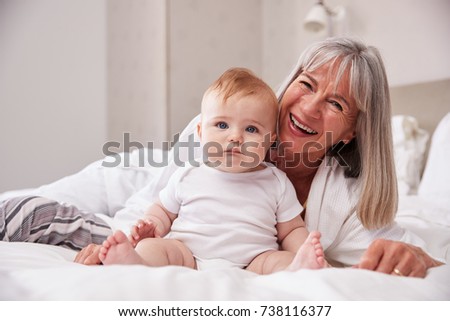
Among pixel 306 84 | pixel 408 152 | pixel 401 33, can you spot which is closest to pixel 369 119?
pixel 306 84

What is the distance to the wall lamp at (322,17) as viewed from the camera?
250cm

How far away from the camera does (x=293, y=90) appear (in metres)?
1.10

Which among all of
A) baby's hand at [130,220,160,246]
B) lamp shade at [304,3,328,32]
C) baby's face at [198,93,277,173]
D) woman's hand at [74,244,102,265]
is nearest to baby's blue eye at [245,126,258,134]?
baby's face at [198,93,277,173]

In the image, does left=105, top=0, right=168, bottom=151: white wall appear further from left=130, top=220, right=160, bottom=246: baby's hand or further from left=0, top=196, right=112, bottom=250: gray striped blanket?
left=130, top=220, right=160, bottom=246: baby's hand

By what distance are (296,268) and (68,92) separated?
8.05 ft

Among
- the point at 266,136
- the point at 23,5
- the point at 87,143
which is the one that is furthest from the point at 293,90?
the point at 23,5

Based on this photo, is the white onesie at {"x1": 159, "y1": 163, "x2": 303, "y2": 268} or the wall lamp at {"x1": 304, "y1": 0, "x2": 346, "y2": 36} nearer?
the white onesie at {"x1": 159, "y1": 163, "x2": 303, "y2": 268}

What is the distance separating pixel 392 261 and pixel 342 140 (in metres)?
0.50

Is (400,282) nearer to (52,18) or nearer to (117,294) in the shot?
(117,294)

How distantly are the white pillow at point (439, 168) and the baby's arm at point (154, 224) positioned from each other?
1201 millimetres

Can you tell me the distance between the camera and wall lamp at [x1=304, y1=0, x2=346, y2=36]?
8.20 ft

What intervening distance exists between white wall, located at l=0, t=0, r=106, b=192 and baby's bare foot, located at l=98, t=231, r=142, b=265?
223 centimetres

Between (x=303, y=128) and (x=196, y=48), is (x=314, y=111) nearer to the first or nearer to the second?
(x=303, y=128)

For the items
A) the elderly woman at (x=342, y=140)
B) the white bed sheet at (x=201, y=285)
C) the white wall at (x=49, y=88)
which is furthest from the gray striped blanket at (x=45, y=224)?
the white wall at (x=49, y=88)
